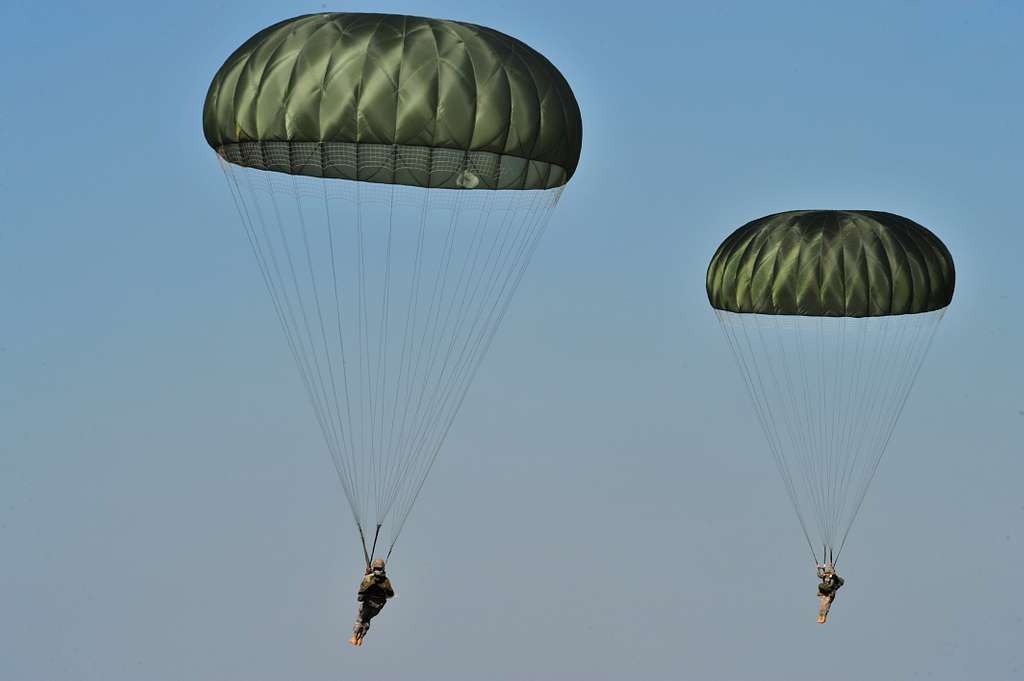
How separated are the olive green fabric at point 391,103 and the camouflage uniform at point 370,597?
292 inches

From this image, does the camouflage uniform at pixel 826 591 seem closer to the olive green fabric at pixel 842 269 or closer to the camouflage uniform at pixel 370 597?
the olive green fabric at pixel 842 269

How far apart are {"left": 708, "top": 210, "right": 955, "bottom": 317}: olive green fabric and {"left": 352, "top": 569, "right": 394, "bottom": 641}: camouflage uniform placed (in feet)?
43.4

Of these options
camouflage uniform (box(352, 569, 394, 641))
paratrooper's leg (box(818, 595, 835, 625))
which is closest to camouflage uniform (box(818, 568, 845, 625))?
paratrooper's leg (box(818, 595, 835, 625))

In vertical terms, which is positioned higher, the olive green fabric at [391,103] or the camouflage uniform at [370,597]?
the olive green fabric at [391,103]

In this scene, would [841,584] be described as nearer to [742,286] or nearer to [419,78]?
[742,286]

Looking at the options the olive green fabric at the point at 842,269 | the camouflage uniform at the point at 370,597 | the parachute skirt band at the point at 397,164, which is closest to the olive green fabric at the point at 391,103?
the parachute skirt band at the point at 397,164

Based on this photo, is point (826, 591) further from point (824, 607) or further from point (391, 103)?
point (391, 103)

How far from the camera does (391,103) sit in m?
38.9

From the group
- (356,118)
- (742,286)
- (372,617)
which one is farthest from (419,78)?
(742,286)

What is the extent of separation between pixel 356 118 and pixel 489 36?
331cm

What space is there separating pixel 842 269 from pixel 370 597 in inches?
Result: 574

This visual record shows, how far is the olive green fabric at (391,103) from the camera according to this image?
128ft

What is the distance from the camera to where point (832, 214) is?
50188 mm

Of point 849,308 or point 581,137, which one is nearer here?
point 581,137
